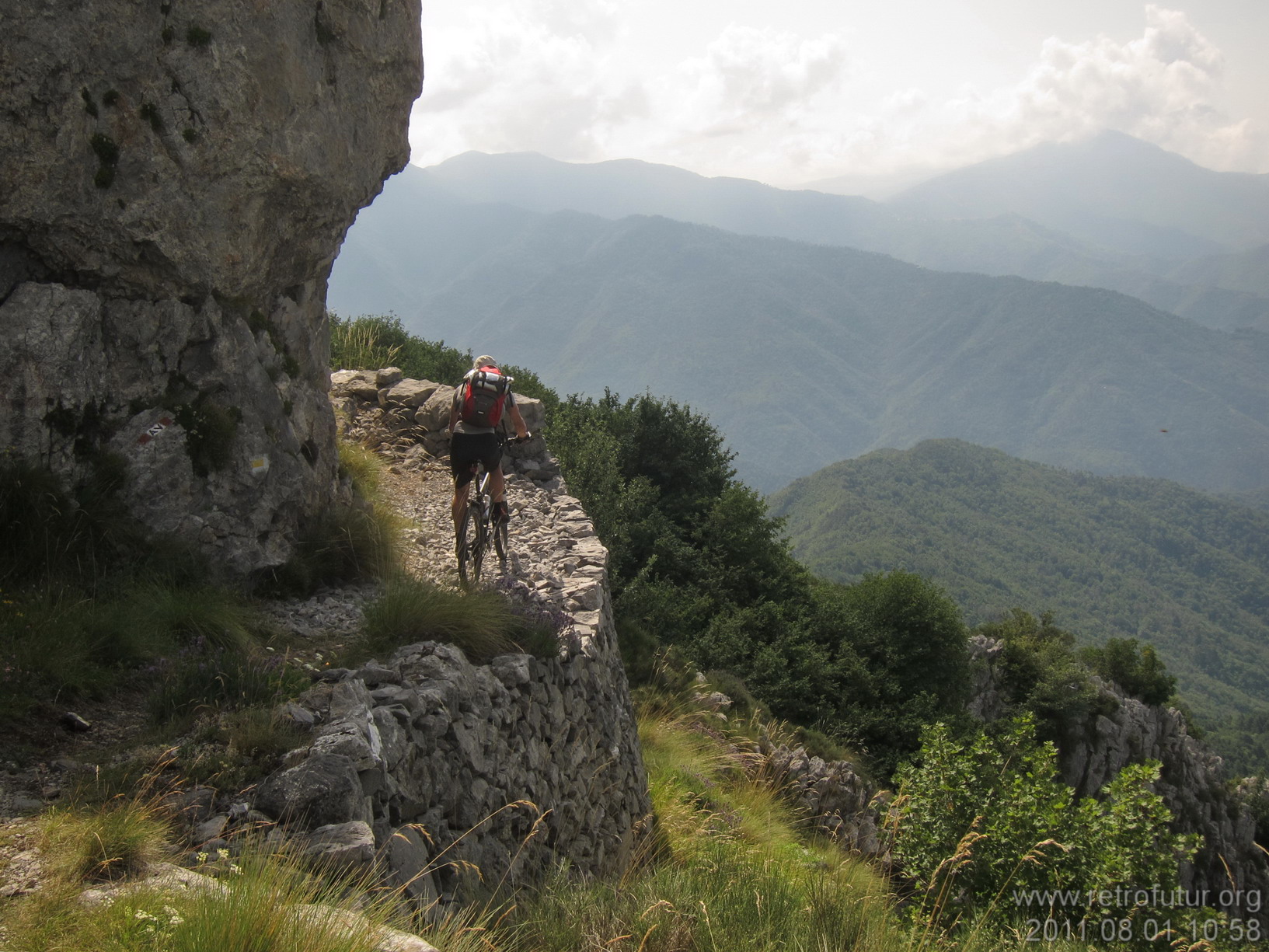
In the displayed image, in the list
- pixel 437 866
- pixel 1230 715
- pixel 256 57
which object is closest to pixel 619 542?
pixel 256 57

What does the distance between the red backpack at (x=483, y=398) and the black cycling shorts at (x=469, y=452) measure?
133 millimetres

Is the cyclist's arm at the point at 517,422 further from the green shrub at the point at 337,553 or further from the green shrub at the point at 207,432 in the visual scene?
the green shrub at the point at 207,432

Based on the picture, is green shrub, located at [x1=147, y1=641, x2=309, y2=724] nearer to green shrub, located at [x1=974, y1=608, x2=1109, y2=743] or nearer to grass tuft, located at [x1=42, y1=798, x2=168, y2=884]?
grass tuft, located at [x1=42, y1=798, x2=168, y2=884]

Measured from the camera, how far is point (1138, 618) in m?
128

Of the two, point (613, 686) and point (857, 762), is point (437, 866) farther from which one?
point (857, 762)

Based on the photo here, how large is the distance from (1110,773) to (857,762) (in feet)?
66.1

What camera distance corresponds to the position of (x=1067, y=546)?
14262 centimetres

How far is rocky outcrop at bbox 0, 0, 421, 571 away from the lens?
567 centimetres

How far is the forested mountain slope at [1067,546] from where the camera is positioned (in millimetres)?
114312

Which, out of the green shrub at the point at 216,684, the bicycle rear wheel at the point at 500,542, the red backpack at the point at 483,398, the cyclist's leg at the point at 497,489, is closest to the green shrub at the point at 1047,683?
the bicycle rear wheel at the point at 500,542
